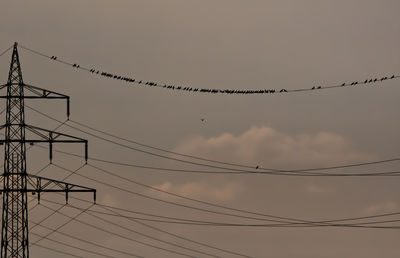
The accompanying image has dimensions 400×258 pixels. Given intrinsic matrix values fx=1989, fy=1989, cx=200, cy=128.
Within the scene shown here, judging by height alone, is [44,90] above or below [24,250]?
above

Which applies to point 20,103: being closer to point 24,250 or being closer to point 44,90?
point 44,90

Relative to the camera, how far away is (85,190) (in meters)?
155

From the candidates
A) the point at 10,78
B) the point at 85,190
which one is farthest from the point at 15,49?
the point at 85,190

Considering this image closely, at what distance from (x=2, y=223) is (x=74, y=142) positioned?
8457mm

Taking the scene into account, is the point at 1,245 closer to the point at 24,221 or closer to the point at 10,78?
the point at 24,221

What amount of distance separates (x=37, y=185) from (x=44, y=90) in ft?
24.5

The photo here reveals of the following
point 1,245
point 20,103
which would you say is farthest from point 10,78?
point 1,245

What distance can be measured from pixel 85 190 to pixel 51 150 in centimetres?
426

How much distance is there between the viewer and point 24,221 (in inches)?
6073

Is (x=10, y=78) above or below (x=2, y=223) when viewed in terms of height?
above

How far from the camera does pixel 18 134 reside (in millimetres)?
155500

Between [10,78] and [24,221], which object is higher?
[10,78]

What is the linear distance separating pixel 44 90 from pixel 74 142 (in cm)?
471

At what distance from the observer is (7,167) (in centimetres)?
15450
